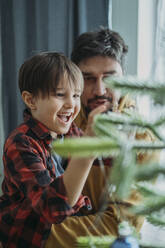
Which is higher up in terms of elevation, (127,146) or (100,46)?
(100,46)

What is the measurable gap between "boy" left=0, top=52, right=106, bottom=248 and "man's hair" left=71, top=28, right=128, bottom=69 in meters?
0.26

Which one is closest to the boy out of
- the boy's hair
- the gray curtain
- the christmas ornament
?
the boy's hair

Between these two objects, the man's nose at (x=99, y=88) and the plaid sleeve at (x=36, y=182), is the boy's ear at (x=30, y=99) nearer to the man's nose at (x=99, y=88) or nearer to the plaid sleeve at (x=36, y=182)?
the plaid sleeve at (x=36, y=182)

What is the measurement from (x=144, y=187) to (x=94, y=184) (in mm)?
782

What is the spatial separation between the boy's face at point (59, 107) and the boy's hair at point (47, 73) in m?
0.02

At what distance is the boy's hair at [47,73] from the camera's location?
1.24 meters

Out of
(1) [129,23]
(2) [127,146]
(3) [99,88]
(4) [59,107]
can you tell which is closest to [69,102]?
(4) [59,107]

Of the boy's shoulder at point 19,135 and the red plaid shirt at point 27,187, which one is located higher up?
the boy's shoulder at point 19,135

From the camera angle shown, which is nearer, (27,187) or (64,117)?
(27,187)

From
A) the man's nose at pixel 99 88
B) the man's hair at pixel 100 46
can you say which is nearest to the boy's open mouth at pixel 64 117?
the man's nose at pixel 99 88

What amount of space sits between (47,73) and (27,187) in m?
0.42

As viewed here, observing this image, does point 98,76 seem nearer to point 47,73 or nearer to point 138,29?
point 47,73

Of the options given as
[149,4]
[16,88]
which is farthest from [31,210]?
[149,4]

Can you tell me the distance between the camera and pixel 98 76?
1.51m
